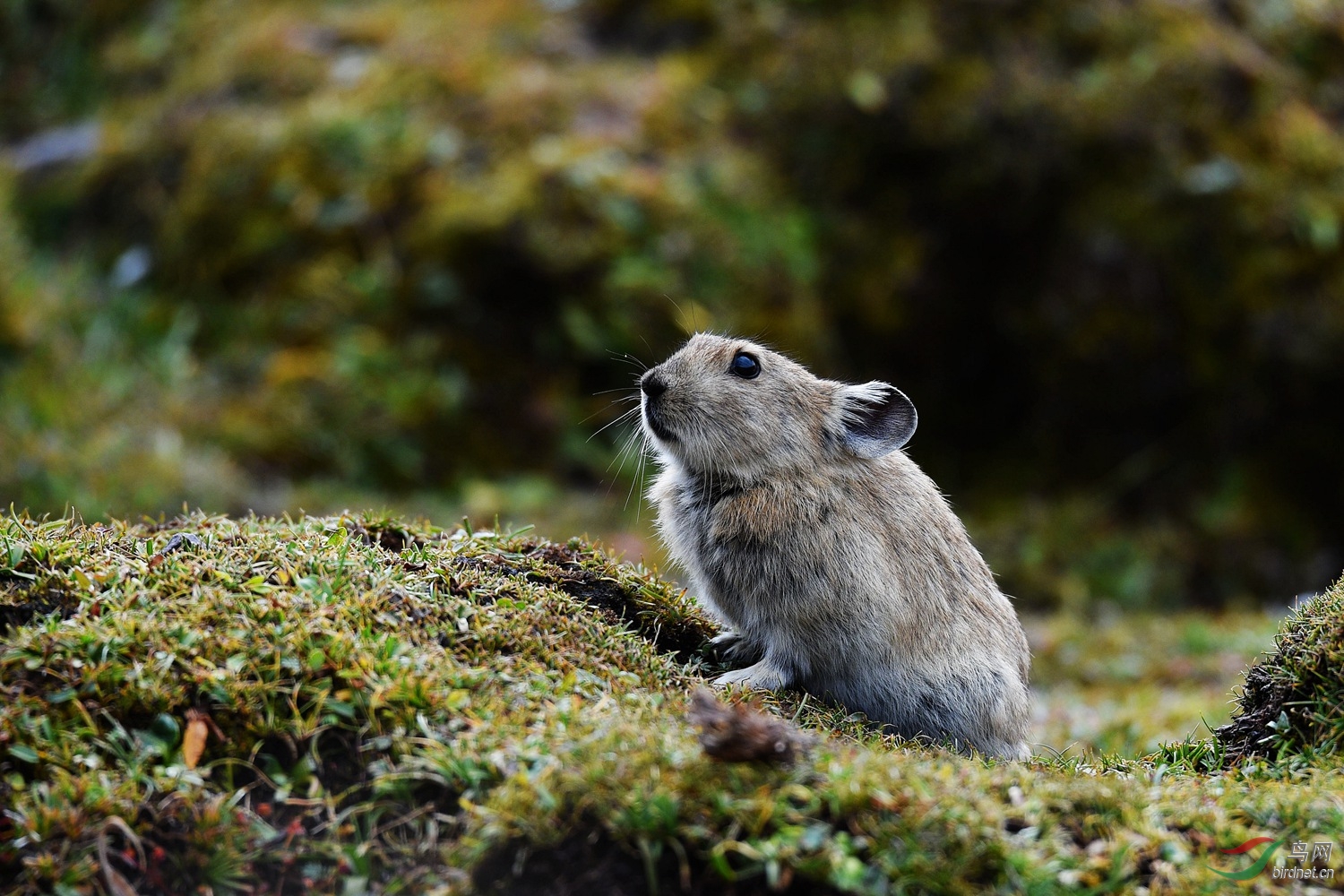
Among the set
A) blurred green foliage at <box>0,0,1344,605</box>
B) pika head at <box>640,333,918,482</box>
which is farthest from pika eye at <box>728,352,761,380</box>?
blurred green foliage at <box>0,0,1344,605</box>

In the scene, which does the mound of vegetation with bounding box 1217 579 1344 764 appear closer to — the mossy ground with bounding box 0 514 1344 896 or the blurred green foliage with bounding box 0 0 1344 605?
the mossy ground with bounding box 0 514 1344 896

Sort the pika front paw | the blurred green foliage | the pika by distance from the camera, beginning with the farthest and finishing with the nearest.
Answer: the blurred green foliage, the pika, the pika front paw

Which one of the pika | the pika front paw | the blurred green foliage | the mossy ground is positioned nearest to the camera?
the mossy ground

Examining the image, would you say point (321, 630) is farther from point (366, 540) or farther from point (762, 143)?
point (762, 143)

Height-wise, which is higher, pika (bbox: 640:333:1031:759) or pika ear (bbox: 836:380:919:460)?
pika ear (bbox: 836:380:919:460)

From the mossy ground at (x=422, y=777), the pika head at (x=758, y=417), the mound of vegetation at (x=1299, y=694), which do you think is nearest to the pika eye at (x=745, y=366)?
the pika head at (x=758, y=417)

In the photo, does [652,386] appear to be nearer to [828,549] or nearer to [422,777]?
[828,549]
